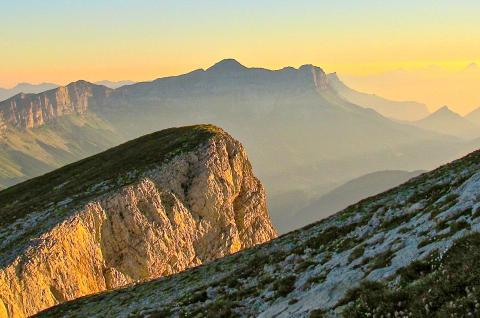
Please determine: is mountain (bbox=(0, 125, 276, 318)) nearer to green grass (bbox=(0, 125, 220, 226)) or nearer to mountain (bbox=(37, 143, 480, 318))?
green grass (bbox=(0, 125, 220, 226))

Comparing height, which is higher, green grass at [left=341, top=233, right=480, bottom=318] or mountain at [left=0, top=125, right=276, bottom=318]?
mountain at [left=0, top=125, right=276, bottom=318]

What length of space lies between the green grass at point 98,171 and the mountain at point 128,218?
0.22 m

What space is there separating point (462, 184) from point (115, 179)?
49422 millimetres

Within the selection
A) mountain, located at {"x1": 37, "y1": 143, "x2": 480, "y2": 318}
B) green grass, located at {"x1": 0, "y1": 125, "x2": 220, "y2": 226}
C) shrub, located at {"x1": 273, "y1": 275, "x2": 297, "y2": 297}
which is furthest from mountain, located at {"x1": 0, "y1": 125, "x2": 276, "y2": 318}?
shrub, located at {"x1": 273, "y1": 275, "x2": 297, "y2": 297}

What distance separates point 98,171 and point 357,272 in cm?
5766

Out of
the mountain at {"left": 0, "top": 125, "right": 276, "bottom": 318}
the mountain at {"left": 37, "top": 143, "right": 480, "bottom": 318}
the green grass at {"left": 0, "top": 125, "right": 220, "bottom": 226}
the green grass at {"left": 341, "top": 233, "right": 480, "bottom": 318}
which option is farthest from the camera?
the green grass at {"left": 0, "top": 125, "right": 220, "bottom": 226}

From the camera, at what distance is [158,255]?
6806 cm

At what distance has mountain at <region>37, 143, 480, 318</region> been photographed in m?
15.2

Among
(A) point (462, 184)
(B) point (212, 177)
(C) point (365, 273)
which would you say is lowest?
(C) point (365, 273)

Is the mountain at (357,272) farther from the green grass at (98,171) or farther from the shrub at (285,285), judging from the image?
the green grass at (98,171)

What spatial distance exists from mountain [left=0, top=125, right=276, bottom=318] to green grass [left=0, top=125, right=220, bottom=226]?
219mm

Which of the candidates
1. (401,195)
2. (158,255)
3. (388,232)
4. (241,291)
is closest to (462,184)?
(388,232)

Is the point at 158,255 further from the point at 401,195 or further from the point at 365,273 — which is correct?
the point at 365,273

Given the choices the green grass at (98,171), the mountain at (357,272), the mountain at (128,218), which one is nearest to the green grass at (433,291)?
the mountain at (357,272)
